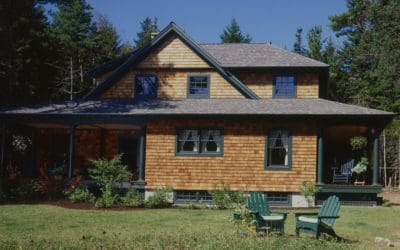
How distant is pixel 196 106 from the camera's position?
1969cm

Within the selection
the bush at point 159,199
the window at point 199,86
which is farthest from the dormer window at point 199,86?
the bush at point 159,199

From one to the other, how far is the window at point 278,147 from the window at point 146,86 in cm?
564

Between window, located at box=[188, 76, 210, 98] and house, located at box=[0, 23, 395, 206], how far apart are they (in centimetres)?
4

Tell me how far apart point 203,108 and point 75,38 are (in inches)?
1187

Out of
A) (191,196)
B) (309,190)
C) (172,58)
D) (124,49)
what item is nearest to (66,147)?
(172,58)

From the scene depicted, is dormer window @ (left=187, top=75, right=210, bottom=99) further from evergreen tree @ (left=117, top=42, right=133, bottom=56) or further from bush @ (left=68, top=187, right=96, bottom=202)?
evergreen tree @ (left=117, top=42, right=133, bottom=56)

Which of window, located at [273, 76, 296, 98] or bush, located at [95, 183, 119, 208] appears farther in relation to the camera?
window, located at [273, 76, 296, 98]

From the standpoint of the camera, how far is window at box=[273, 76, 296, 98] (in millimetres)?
21156

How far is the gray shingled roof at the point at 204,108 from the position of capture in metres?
18.3

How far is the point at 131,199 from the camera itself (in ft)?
56.9

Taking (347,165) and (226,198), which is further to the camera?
(347,165)

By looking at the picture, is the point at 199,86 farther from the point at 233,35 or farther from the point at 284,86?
the point at 233,35

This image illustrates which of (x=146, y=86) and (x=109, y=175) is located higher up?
(x=146, y=86)

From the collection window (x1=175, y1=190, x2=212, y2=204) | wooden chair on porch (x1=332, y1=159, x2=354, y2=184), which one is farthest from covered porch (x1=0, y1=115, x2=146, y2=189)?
wooden chair on porch (x1=332, y1=159, x2=354, y2=184)
